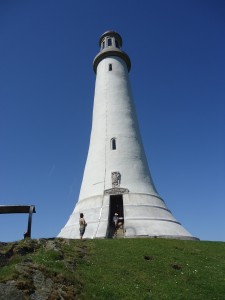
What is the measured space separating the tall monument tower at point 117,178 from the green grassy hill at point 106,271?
15.7 feet

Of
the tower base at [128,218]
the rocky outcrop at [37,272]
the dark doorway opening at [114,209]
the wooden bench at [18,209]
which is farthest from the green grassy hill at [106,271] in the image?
the dark doorway opening at [114,209]

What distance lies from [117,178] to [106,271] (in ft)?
40.5

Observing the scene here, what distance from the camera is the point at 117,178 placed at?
78.4 feet

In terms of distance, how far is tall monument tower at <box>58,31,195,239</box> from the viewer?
69.0 feet

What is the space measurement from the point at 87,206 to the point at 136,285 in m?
12.7

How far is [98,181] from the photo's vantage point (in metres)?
24.4

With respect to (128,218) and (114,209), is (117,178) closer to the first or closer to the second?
(114,209)

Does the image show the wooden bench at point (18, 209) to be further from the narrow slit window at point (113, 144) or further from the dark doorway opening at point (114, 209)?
the narrow slit window at point (113, 144)

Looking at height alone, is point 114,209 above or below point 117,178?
below

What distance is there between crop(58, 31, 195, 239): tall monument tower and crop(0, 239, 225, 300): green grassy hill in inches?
188

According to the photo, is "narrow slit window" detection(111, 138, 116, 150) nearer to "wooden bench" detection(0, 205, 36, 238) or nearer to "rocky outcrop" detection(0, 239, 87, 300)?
"wooden bench" detection(0, 205, 36, 238)

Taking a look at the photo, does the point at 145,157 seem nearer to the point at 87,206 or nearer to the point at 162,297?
the point at 87,206

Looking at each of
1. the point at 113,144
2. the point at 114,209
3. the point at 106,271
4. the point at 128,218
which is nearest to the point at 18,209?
the point at 106,271

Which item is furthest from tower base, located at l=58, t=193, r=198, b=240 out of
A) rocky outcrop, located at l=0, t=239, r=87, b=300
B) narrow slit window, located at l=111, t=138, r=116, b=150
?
rocky outcrop, located at l=0, t=239, r=87, b=300
